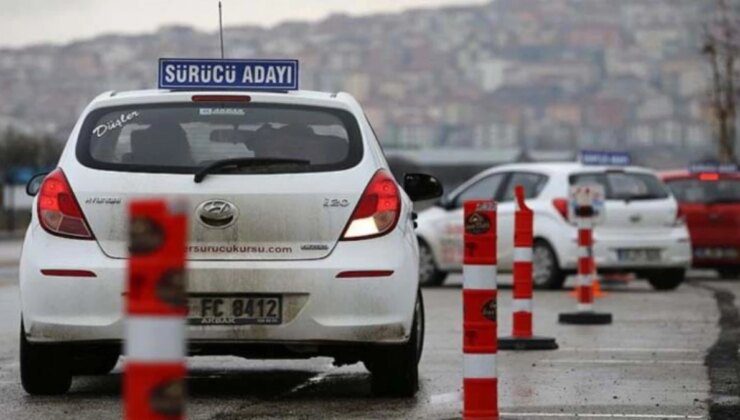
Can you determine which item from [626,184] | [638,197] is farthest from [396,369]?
[626,184]

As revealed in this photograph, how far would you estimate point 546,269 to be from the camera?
23406 millimetres

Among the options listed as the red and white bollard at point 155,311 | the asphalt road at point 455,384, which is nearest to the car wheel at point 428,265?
the asphalt road at point 455,384

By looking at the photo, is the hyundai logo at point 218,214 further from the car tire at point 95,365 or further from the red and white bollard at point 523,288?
the red and white bollard at point 523,288

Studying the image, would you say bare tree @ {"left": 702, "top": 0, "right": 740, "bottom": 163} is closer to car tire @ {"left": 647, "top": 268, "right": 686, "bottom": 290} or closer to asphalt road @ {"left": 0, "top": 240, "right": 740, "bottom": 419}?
car tire @ {"left": 647, "top": 268, "right": 686, "bottom": 290}

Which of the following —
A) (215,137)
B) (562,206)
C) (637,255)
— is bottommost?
(637,255)

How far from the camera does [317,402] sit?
10.3 m

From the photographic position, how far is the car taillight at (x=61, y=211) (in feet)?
33.3

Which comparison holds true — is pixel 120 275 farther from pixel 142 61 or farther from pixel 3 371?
pixel 142 61

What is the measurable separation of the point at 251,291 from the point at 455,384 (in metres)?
1.74

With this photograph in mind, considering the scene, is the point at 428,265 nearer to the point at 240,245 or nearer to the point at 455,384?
the point at 455,384

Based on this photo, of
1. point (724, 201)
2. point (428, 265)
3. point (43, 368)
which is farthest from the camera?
point (724, 201)

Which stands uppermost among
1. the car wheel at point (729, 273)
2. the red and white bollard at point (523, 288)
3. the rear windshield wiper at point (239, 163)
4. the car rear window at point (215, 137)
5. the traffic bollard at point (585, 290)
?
the car rear window at point (215, 137)

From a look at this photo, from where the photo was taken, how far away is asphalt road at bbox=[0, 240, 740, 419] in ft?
32.6

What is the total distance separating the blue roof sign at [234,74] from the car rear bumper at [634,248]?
482 inches
